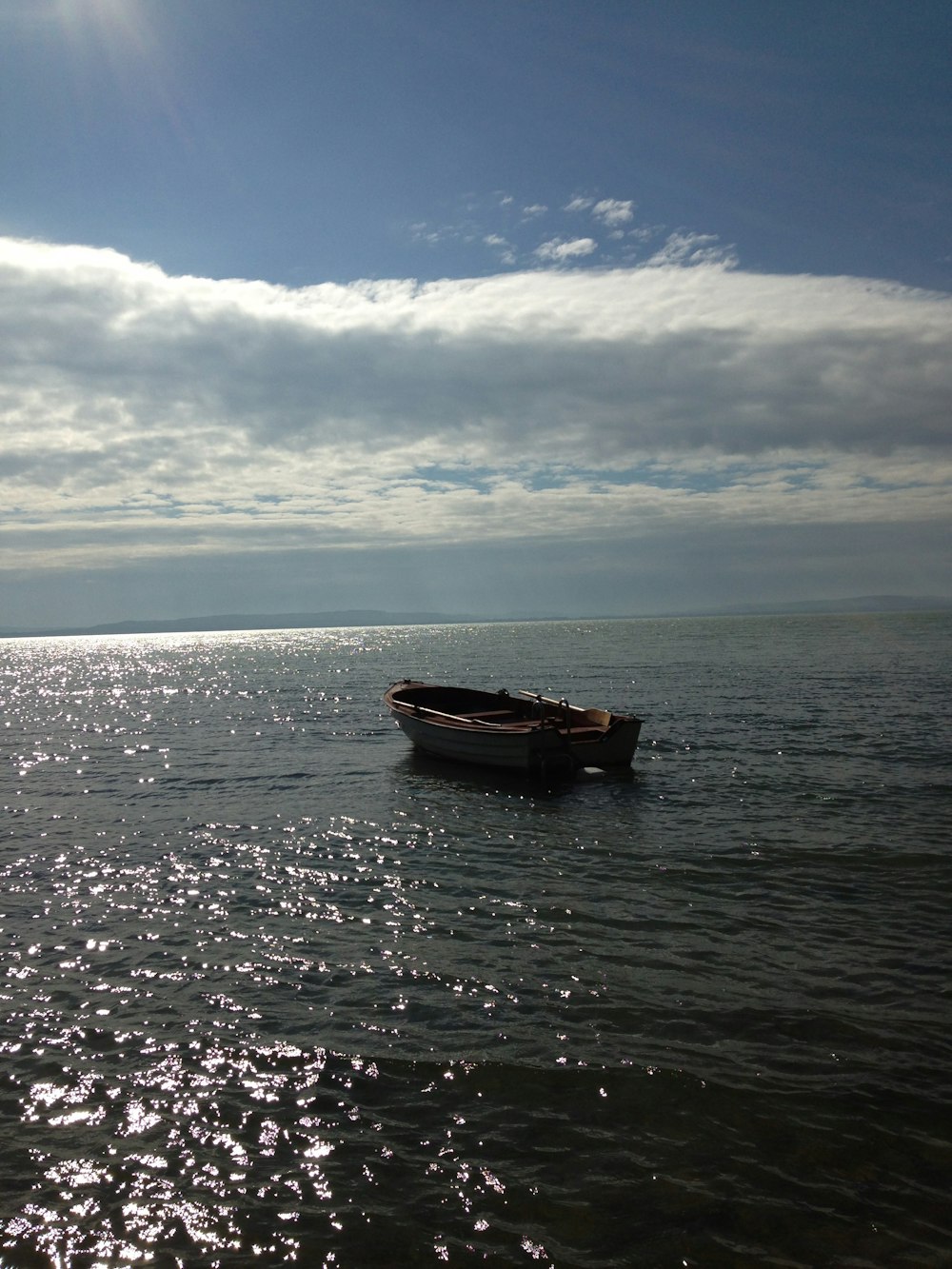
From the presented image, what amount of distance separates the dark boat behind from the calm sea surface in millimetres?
3300

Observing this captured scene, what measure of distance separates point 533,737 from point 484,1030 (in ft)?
52.6

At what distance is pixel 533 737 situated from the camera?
83.1 feet

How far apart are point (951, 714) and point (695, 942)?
30.0m

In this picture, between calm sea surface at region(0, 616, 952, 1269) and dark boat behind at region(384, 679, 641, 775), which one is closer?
calm sea surface at region(0, 616, 952, 1269)

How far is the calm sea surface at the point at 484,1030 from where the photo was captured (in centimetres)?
648

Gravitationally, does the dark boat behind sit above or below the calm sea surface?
above

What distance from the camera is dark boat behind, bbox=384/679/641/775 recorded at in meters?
25.5

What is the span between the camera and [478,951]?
11812 millimetres

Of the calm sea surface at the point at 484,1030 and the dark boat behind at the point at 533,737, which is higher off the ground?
the dark boat behind at the point at 533,737

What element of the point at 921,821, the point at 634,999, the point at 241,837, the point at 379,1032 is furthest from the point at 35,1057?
the point at 921,821

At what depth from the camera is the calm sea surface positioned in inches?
255

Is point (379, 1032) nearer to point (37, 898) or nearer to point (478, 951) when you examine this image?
point (478, 951)

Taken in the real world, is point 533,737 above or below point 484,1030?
above

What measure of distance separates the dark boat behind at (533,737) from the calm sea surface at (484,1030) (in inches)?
130
